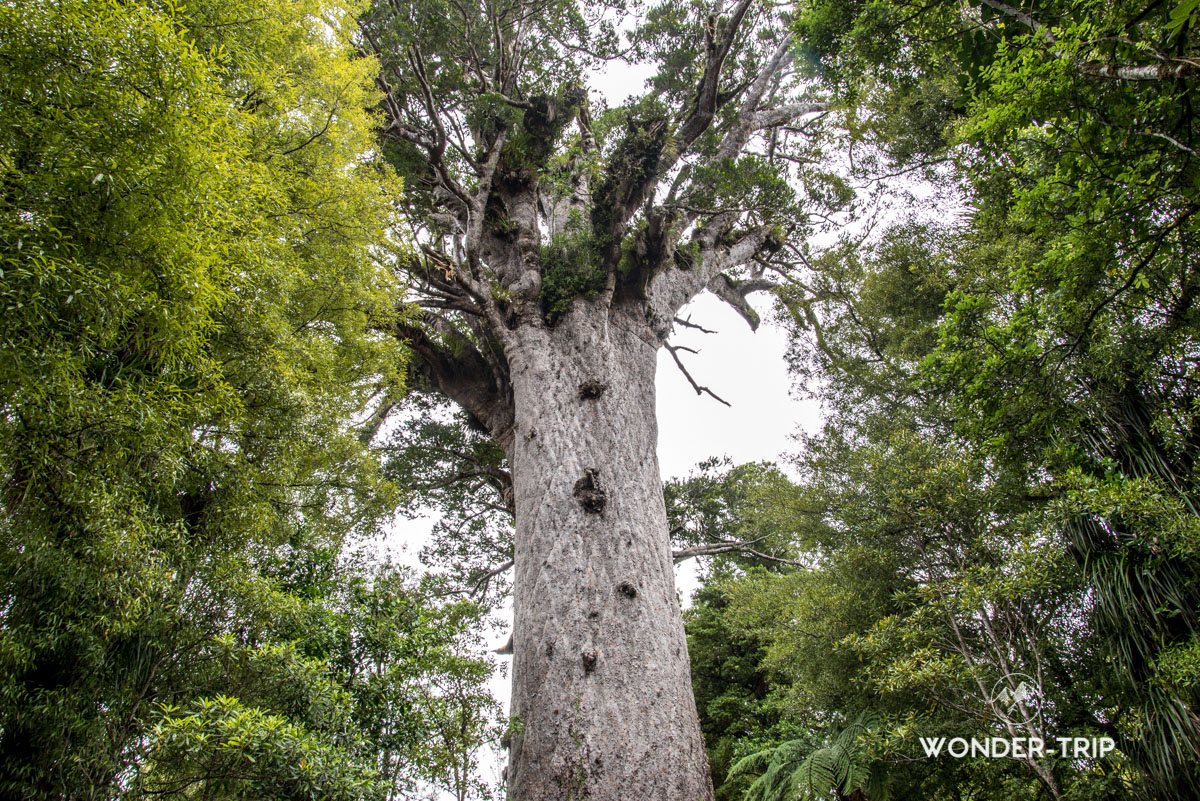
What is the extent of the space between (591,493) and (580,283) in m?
2.44

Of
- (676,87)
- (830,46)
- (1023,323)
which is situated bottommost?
(1023,323)

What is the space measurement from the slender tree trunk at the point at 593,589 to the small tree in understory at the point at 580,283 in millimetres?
15

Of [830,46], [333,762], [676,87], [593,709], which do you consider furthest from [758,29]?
[333,762]

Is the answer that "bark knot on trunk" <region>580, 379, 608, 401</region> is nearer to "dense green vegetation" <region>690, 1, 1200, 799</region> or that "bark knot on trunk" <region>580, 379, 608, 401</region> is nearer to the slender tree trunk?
the slender tree trunk

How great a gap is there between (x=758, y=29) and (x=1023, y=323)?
24.3ft

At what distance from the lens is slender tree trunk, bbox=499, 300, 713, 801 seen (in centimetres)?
362

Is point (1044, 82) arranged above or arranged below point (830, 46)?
below

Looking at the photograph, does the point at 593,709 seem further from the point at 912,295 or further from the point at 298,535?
the point at 912,295

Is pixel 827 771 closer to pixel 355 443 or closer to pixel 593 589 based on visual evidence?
pixel 593 589

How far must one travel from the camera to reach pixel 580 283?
6.17 metres

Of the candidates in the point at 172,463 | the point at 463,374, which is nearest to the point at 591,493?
the point at 463,374

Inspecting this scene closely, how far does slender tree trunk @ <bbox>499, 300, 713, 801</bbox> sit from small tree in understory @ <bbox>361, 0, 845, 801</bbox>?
2 cm

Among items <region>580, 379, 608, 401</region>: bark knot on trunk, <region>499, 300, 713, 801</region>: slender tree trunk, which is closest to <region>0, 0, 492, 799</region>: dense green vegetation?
<region>499, 300, 713, 801</region>: slender tree trunk

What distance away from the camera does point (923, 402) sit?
7.14m
